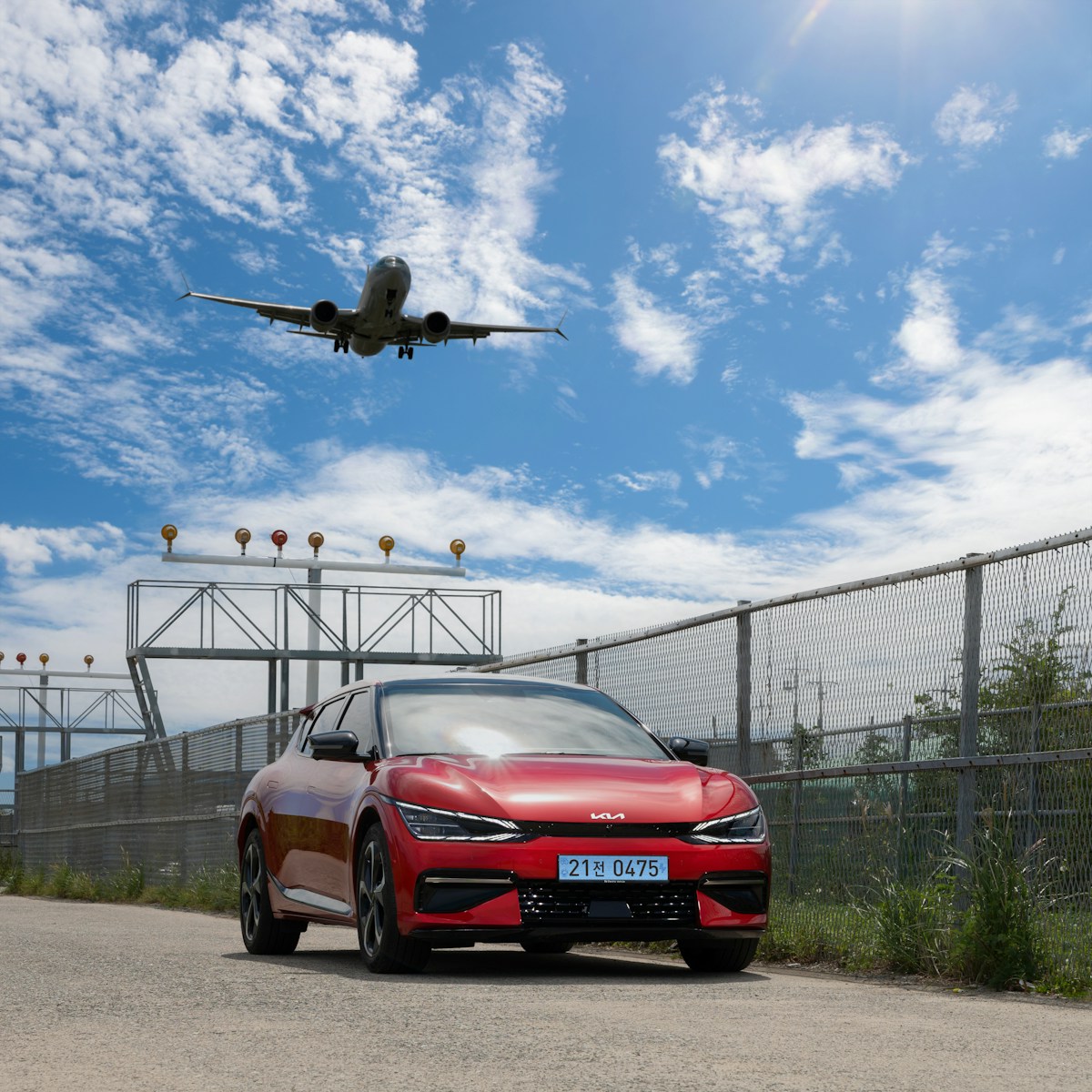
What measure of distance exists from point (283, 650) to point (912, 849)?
88.4 ft

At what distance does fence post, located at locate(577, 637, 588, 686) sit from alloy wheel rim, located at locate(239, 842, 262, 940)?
10.8 feet

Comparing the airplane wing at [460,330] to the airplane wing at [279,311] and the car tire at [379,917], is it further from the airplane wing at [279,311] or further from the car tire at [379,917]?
the car tire at [379,917]

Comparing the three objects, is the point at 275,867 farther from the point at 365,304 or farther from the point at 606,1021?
the point at 365,304

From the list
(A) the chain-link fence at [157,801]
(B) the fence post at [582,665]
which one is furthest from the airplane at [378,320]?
(B) the fence post at [582,665]

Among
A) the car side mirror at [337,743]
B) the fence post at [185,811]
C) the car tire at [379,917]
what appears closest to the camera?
the car tire at [379,917]

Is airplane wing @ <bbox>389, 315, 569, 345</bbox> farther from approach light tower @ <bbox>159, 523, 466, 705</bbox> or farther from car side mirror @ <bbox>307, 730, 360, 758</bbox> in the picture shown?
car side mirror @ <bbox>307, 730, 360, 758</bbox>

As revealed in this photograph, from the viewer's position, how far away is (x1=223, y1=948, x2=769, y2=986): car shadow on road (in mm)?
7828

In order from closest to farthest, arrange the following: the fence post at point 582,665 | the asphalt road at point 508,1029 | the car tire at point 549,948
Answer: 1. the asphalt road at point 508,1029
2. the car tire at point 549,948
3. the fence post at point 582,665

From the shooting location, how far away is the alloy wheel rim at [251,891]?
9.84m

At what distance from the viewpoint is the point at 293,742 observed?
10055 mm

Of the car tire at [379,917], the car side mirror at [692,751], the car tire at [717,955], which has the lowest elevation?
the car tire at [717,955]

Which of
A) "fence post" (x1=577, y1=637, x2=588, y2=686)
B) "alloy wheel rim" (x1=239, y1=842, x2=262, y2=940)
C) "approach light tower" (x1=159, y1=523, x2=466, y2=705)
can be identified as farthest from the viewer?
"approach light tower" (x1=159, y1=523, x2=466, y2=705)

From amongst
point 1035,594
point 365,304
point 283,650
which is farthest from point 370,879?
point 365,304

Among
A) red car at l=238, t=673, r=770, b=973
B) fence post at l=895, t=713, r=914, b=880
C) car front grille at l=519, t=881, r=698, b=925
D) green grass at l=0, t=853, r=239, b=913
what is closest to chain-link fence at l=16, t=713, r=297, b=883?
green grass at l=0, t=853, r=239, b=913
